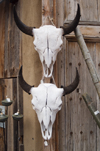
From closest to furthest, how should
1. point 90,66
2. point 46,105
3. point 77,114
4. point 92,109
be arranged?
point 46,105 < point 90,66 < point 92,109 < point 77,114

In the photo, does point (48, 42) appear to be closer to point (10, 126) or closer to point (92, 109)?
point (92, 109)

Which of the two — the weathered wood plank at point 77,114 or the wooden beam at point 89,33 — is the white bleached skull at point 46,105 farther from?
the wooden beam at point 89,33

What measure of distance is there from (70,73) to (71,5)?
71cm

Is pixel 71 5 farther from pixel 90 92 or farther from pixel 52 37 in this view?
pixel 90 92

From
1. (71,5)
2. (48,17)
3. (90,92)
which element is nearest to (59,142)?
(90,92)

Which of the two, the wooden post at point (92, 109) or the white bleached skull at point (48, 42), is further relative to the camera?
the wooden post at point (92, 109)

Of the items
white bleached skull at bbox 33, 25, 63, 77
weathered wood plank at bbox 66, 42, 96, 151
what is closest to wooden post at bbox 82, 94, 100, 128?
weathered wood plank at bbox 66, 42, 96, 151

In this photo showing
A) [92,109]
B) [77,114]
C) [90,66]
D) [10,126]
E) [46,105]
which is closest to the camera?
[46,105]

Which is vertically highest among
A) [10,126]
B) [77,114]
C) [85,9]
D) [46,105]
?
[85,9]

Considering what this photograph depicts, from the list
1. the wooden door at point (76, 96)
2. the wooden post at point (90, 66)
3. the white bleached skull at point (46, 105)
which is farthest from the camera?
the wooden door at point (76, 96)

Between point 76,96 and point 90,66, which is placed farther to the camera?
point 76,96

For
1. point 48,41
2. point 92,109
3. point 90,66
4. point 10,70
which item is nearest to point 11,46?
point 10,70

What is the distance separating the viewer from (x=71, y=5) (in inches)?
77.1

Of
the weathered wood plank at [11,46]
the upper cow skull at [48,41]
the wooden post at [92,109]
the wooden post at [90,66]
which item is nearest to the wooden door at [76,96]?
the wooden post at [92,109]
